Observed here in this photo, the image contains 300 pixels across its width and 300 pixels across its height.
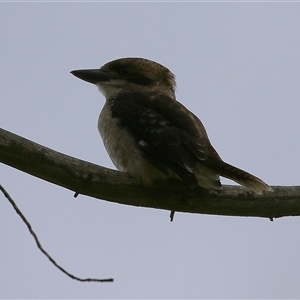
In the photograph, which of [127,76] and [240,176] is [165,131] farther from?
[127,76]

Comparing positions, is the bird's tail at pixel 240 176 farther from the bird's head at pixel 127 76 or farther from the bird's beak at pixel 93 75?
the bird's beak at pixel 93 75

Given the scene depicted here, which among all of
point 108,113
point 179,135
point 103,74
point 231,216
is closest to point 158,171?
point 179,135

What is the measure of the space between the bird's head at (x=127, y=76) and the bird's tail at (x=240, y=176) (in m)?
1.25

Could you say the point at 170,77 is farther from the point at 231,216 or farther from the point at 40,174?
the point at 40,174

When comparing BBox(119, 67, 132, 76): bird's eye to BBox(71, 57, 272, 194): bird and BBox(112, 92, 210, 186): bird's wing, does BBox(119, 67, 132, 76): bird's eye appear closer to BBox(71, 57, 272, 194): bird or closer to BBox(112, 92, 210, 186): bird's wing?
BBox(71, 57, 272, 194): bird

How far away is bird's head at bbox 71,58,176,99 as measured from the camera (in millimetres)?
4441

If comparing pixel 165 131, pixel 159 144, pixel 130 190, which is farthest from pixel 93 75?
pixel 130 190

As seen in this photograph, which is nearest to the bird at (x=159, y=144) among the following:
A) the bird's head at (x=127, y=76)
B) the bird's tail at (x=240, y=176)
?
the bird's tail at (x=240, y=176)

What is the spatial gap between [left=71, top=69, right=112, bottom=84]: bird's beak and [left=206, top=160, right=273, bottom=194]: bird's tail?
1.46m

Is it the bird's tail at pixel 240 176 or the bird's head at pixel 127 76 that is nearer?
the bird's tail at pixel 240 176

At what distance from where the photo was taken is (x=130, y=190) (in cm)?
311

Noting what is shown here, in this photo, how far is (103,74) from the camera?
4.52 meters

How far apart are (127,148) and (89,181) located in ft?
2.06

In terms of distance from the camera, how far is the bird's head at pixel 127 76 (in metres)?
4.44
